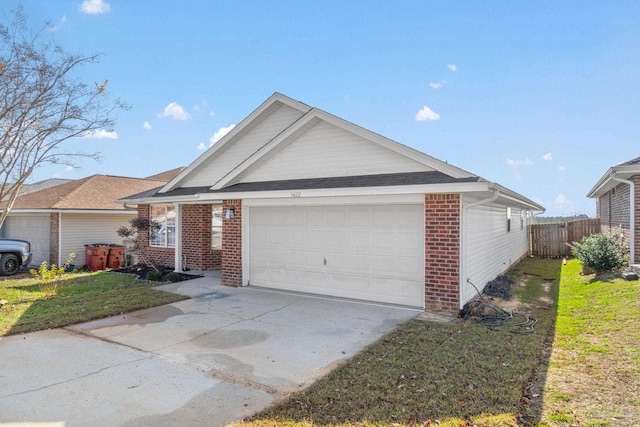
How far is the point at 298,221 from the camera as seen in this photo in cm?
977

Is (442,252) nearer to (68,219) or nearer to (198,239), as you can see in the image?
(198,239)

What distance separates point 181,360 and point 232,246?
562 centimetres

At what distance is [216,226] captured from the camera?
45.0ft

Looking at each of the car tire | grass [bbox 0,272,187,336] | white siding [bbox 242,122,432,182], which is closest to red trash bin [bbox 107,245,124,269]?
grass [bbox 0,272,187,336]

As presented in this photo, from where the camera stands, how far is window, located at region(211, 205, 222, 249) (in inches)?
538

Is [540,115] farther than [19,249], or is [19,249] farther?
[540,115]

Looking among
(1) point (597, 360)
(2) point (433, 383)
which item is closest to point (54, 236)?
(2) point (433, 383)

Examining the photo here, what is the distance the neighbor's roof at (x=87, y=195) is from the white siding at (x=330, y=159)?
8.52 metres

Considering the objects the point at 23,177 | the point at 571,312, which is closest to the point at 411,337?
the point at 571,312

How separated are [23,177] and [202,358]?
8754mm

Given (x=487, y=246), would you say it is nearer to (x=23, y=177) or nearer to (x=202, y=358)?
(x=202, y=358)

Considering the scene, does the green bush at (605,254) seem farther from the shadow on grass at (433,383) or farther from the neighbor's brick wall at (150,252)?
the neighbor's brick wall at (150,252)

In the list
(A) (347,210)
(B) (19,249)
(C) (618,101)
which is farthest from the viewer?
(C) (618,101)

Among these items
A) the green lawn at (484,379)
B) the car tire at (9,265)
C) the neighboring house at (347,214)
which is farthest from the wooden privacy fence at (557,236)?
the car tire at (9,265)
